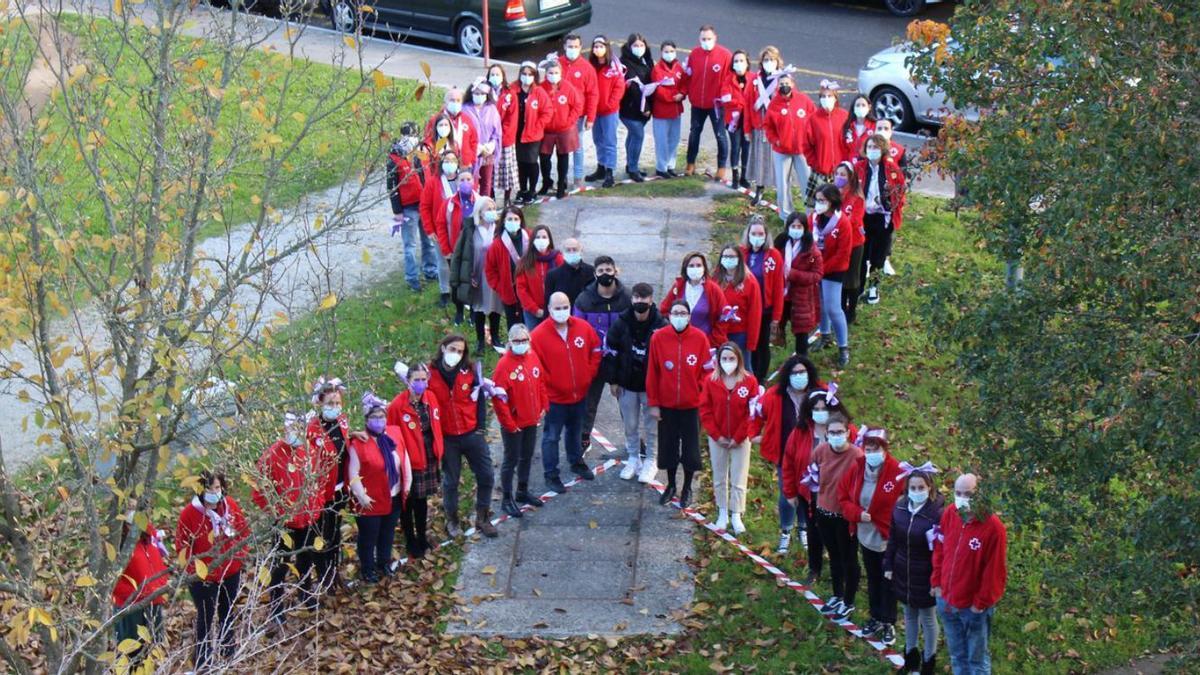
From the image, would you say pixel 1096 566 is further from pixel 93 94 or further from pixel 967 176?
pixel 93 94

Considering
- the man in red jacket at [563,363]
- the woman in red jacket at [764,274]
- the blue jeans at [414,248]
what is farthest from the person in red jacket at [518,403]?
the blue jeans at [414,248]

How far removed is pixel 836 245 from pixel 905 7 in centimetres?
1131

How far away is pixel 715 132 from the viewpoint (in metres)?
20.3

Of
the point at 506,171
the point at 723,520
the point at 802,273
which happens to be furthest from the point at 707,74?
the point at 723,520

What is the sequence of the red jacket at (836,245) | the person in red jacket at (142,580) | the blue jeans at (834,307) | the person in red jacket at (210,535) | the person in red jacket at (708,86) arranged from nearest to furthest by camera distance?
the person in red jacket at (142,580), the person in red jacket at (210,535), the red jacket at (836,245), the blue jeans at (834,307), the person in red jacket at (708,86)

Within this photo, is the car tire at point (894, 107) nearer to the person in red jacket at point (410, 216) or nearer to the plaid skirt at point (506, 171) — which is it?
the plaid skirt at point (506, 171)

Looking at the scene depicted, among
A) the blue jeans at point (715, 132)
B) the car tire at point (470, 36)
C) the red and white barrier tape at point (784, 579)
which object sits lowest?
the red and white barrier tape at point (784, 579)

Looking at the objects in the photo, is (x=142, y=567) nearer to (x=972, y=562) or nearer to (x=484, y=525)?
(x=484, y=525)

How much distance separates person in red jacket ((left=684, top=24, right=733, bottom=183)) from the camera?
19.7 metres

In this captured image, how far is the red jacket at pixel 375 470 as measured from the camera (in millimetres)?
12844

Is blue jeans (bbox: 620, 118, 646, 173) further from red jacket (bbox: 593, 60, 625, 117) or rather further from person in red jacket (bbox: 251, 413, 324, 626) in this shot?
person in red jacket (bbox: 251, 413, 324, 626)

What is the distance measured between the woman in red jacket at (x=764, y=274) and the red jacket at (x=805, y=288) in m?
0.15

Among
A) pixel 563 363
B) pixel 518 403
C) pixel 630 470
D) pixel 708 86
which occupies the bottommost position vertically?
pixel 630 470

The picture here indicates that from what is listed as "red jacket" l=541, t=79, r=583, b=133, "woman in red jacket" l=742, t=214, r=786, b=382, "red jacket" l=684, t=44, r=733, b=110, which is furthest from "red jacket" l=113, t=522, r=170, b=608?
"red jacket" l=684, t=44, r=733, b=110
